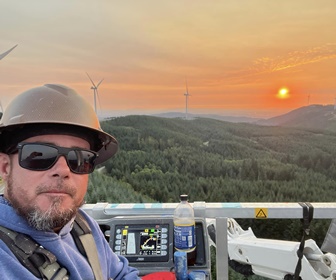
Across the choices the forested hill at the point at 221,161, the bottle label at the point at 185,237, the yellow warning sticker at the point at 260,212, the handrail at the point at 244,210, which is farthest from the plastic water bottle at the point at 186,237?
the forested hill at the point at 221,161

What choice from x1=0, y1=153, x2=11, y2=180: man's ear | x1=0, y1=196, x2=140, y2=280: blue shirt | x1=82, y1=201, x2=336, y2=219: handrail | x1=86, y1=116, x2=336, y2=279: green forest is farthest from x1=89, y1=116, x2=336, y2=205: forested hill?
x1=0, y1=153, x2=11, y2=180: man's ear

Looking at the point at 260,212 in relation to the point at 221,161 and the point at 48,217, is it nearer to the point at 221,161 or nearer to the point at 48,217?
the point at 48,217

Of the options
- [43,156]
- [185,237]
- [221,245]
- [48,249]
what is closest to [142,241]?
[185,237]

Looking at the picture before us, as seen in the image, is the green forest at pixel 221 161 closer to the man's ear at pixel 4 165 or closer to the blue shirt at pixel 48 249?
the blue shirt at pixel 48 249

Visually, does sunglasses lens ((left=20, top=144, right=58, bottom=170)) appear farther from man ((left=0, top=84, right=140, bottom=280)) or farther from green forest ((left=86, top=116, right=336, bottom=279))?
green forest ((left=86, top=116, right=336, bottom=279))

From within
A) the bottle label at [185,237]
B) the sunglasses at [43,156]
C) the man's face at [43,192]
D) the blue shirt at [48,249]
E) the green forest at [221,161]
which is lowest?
the green forest at [221,161]

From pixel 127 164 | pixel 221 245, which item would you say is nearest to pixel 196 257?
pixel 221 245
